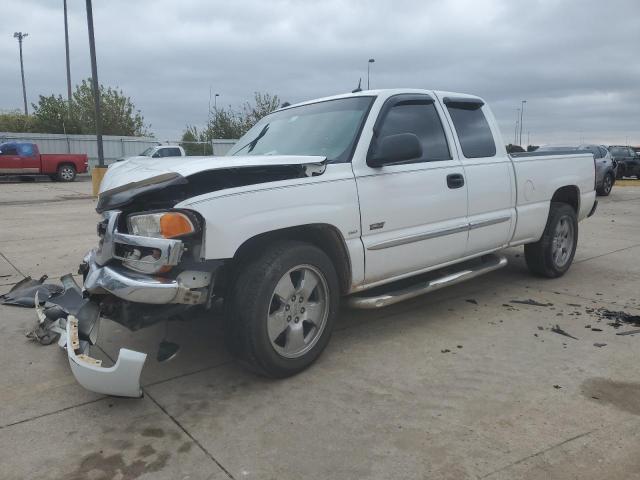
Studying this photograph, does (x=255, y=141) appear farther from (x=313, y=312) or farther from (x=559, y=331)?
(x=559, y=331)

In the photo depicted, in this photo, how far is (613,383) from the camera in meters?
3.45

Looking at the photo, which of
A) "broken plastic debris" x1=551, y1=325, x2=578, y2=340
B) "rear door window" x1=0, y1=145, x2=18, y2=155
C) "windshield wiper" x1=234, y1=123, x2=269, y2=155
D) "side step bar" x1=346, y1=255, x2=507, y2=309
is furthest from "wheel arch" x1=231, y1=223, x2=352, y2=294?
"rear door window" x1=0, y1=145, x2=18, y2=155

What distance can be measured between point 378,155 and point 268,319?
4.55 ft

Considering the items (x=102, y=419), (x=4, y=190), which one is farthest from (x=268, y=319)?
(x=4, y=190)

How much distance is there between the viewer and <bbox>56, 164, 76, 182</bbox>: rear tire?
2473 cm

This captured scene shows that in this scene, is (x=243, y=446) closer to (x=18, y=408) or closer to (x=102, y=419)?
(x=102, y=419)

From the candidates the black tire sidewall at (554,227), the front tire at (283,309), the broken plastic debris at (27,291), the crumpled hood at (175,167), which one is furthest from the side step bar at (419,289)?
the broken plastic debris at (27,291)

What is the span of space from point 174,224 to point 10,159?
947 inches

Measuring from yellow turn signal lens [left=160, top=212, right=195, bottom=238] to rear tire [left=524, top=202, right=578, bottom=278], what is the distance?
4110 millimetres

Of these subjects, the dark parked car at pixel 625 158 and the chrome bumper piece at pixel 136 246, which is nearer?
the chrome bumper piece at pixel 136 246

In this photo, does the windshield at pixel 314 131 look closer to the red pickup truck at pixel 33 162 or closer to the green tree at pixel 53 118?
the red pickup truck at pixel 33 162

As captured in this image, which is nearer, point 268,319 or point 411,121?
point 268,319

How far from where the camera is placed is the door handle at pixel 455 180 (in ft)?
14.6

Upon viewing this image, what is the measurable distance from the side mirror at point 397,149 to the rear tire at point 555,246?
262cm
